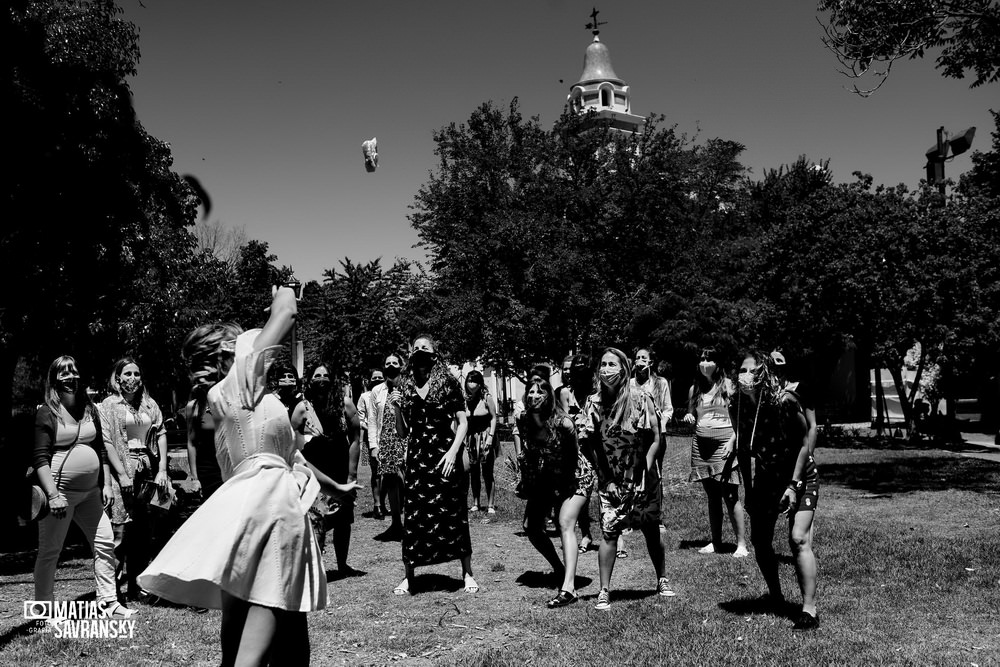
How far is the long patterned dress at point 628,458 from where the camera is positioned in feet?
19.7

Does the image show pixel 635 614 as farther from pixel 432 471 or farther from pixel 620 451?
pixel 432 471

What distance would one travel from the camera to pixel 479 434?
33.6 feet

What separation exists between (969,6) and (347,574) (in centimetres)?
1215

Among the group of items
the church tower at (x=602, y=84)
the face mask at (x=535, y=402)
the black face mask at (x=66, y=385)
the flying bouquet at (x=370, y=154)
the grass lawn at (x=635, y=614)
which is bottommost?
the grass lawn at (x=635, y=614)

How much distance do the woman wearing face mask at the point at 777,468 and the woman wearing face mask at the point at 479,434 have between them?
2.93m

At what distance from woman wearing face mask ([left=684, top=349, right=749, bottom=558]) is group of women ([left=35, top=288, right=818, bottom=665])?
0.07 feet

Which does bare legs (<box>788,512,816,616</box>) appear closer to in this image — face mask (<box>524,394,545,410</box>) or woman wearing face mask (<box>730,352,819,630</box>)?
woman wearing face mask (<box>730,352,819,630</box>)

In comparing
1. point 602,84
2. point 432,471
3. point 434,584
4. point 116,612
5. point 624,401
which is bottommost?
point 434,584

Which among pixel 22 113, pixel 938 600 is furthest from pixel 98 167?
pixel 938 600

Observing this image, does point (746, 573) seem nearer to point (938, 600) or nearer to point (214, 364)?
point (938, 600)

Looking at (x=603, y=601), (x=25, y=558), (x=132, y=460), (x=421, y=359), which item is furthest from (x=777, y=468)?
(x=25, y=558)

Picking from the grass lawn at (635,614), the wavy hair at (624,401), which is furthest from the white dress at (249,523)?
the wavy hair at (624,401)

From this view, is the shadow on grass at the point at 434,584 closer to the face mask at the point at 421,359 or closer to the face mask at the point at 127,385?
the face mask at the point at 421,359
